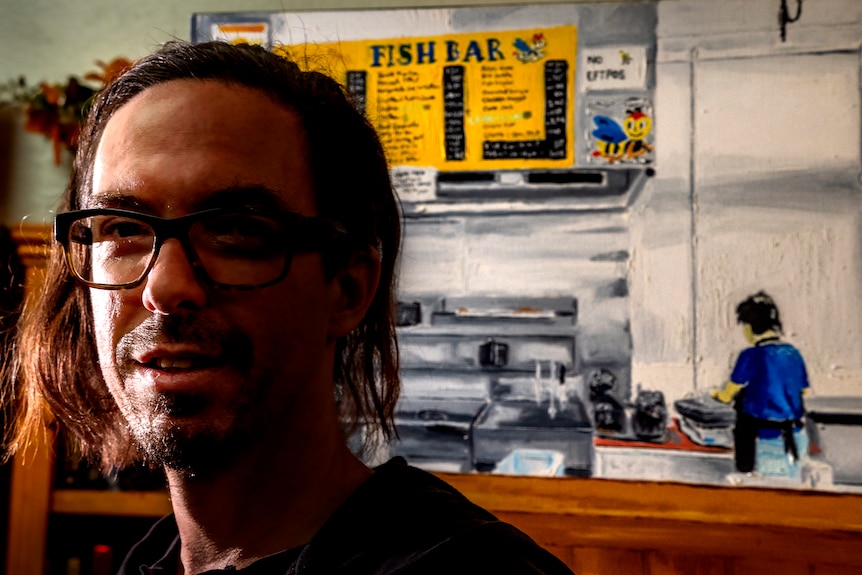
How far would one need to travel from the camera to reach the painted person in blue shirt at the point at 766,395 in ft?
6.48

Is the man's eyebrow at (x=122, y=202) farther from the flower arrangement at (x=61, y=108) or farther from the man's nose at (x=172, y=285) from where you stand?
the flower arrangement at (x=61, y=108)

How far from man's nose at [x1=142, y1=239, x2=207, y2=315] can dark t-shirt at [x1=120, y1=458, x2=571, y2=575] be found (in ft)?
0.96

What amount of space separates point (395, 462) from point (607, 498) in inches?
51.5

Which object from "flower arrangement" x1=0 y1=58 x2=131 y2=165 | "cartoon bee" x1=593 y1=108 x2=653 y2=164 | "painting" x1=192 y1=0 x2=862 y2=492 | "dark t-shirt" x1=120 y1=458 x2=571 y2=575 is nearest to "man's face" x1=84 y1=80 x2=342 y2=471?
"dark t-shirt" x1=120 y1=458 x2=571 y2=575

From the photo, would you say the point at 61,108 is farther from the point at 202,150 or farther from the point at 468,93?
the point at 202,150

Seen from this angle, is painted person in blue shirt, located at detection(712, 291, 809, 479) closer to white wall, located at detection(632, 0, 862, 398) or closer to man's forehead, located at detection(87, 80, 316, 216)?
white wall, located at detection(632, 0, 862, 398)

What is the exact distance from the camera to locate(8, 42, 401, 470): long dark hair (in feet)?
3.10

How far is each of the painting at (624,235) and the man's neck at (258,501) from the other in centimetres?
128

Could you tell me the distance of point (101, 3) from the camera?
2471mm

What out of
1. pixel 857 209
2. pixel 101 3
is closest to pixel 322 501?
pixel 857 209

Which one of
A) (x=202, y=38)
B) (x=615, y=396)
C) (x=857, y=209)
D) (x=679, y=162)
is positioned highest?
(x=202, y=38)

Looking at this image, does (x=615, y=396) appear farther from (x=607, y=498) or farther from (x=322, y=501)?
(x=322, y=501)

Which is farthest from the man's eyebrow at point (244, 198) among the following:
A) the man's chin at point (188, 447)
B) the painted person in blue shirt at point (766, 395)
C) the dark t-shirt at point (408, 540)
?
the painted person in blue shirt at point (766, 395)

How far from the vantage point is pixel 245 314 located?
2.63 feet
